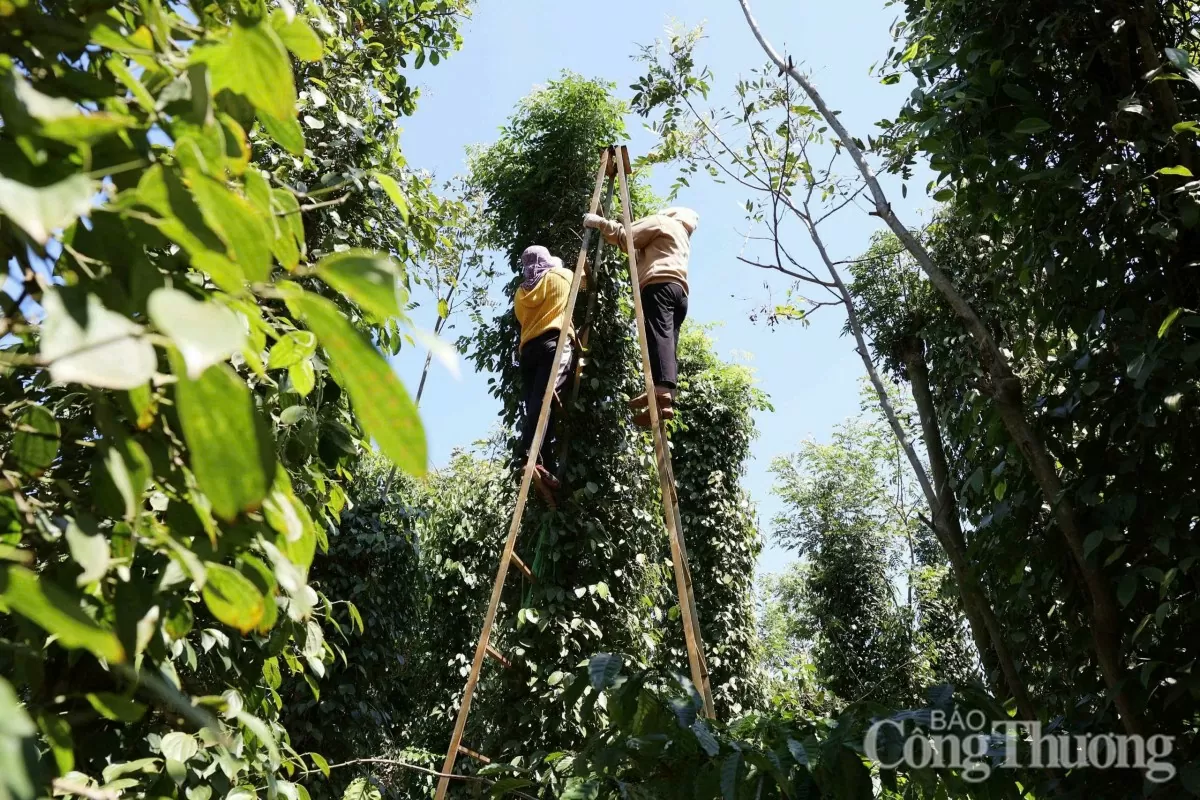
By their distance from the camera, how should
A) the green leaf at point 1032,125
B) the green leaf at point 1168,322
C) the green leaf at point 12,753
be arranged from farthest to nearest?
the green leaf at point 1032,125
the green leaf at point 1168,322
the green leaf at point 12,753

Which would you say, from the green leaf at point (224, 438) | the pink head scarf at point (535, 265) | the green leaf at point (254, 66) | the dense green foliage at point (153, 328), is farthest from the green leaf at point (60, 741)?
the pink head scarf at point (535, 265)

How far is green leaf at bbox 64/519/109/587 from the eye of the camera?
1.40 feet

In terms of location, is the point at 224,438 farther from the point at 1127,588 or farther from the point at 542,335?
the point at 542,335

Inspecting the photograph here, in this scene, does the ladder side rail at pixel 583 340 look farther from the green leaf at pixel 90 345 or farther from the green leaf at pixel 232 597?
the green leaf at pixel 90 345

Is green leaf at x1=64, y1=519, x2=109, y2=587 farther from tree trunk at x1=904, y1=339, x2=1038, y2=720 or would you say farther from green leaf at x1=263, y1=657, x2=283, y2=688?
tree trunk at x1=904, y1=339, x2=1038, y2=720

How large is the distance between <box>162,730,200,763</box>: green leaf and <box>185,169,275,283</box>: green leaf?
0.91 metres

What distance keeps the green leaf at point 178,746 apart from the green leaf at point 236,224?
3.00 feet

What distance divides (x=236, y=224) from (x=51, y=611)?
196 mm

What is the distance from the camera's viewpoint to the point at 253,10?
0.94 m

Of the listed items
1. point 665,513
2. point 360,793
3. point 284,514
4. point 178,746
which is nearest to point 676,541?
point 665,513

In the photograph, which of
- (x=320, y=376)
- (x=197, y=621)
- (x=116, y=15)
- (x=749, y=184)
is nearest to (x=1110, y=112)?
(x=749, y=184)

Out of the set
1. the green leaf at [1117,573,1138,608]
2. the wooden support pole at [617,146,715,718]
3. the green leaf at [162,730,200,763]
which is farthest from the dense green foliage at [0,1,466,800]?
the wooden support pole at [617,146,715,718]

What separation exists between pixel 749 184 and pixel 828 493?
913 centimetres

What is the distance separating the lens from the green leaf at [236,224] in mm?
429
